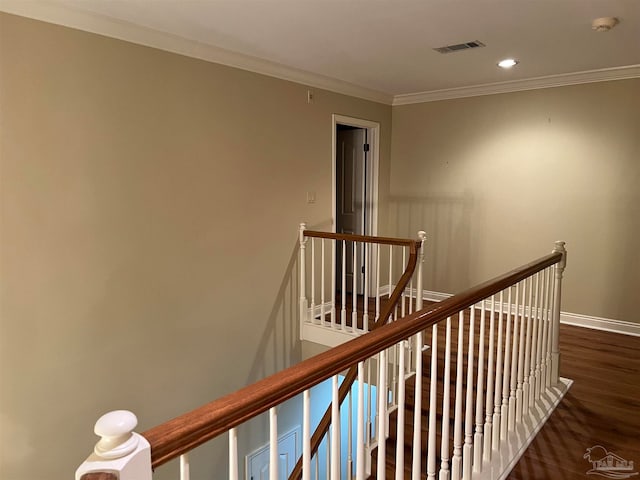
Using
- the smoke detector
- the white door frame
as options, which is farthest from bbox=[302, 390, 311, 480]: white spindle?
the white door frame

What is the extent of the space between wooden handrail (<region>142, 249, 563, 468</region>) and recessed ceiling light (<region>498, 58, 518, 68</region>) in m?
2.83

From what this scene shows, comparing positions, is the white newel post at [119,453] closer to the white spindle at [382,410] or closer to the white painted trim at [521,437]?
the white spindle at [382,410]

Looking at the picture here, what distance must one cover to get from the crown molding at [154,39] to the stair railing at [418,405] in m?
2.55

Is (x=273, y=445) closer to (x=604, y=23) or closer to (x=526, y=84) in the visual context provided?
(x=604, y=23)

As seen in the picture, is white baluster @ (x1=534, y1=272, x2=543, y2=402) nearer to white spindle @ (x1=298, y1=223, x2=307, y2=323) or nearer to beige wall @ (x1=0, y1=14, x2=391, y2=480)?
white spindle @ (x1=298, y1=223, x2=307, y2=323)

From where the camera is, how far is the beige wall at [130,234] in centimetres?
255

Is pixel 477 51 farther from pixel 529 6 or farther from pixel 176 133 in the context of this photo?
pixel 176 133

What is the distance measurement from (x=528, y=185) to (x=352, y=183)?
1942 mm

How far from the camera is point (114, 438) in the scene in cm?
80

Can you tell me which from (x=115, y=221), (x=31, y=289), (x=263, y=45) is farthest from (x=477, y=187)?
(x=31, y=289)

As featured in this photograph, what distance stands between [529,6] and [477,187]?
2.50m

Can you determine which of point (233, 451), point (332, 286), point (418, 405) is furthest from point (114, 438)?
point (332, 286)

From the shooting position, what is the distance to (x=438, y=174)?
5.19 m

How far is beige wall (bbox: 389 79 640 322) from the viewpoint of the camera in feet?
13.5
